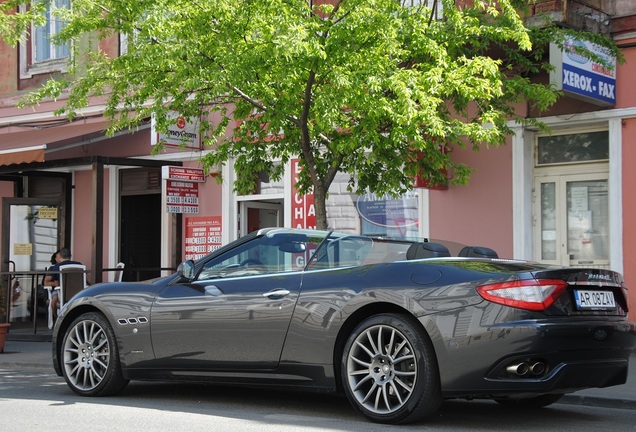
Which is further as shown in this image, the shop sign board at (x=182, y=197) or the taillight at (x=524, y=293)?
the shop sign board at (x=182, y=197)

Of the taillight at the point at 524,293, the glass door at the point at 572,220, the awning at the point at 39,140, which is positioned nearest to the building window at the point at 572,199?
the glass door at the point at 572,220

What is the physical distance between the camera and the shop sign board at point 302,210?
1639 centimetres

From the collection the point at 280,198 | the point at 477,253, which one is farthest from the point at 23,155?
the point at 477,253

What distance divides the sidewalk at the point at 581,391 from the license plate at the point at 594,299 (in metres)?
1.70

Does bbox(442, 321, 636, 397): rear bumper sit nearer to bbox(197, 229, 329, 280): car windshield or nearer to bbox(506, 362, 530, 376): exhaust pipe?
bbox(506, 362, 530, 376): exhaust pipe

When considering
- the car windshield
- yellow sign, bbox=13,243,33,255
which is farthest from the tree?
yellow sign, bbox=13,243,33,255

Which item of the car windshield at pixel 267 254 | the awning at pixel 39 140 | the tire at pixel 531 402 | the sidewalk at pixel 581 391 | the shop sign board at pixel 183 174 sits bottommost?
the sidewalk at pixel 581 391

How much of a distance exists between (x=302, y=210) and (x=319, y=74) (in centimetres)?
577

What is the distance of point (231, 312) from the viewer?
7.66 metres

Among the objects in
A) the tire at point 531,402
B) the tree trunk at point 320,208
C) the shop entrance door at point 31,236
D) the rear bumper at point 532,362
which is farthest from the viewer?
the shop entrance door at point 31,236

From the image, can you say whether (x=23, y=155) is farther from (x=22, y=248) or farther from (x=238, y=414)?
(x=238, y=414)

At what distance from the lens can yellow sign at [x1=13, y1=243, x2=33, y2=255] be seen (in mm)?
19234

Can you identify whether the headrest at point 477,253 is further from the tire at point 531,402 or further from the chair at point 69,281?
the chair at point 69,281

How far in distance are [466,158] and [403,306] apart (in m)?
8.04
